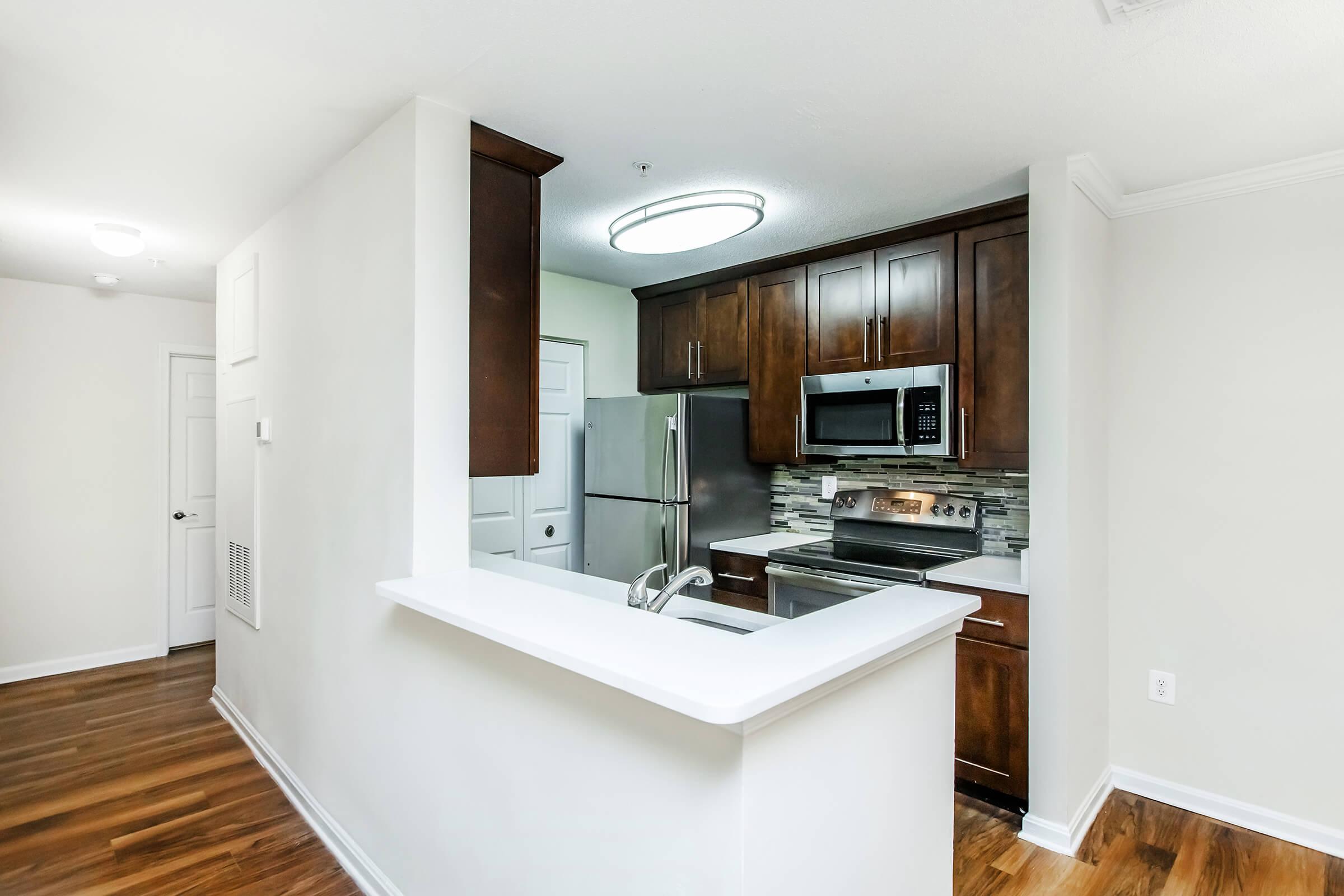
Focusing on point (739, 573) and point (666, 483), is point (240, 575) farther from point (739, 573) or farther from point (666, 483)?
point (739, 573)

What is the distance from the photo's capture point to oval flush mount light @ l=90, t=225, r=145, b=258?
287cm

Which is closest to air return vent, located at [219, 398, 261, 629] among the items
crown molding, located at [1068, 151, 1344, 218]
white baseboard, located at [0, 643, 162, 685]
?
white baseboard, located at [0, 643, 162, 685]

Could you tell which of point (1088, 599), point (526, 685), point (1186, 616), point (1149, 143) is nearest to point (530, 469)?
point (526, 685)

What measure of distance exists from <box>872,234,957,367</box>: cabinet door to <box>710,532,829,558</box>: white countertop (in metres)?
0.99

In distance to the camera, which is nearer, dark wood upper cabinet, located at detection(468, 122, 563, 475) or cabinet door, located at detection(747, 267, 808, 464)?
dark wood upper cabinet, located at detection(468, 122, 563, 475)

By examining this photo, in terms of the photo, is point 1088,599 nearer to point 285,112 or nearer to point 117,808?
point 285,112

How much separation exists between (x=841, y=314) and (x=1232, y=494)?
162 cm

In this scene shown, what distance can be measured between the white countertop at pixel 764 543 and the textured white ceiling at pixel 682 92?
153 cm

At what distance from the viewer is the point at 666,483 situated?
10.9 ft

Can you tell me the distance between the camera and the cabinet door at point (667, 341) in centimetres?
387

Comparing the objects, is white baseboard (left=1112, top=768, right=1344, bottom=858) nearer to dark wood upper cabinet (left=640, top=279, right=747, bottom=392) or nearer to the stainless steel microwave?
the stainless steel microwave

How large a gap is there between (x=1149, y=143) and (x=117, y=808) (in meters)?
4.26

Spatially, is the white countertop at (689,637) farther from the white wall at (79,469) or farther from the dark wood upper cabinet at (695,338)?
the white wall at (79,469)

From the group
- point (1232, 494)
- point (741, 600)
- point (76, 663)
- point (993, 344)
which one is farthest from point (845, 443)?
point (76, 663)
